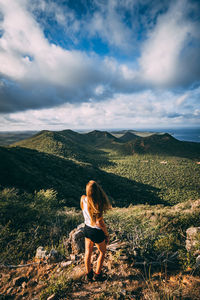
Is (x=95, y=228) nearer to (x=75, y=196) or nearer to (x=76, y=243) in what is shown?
(x=76, y=243)

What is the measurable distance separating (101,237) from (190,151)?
87728mm

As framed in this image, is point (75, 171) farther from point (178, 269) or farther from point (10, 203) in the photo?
point (178, 269)

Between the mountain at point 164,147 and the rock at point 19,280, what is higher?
the mountain at point 164,147

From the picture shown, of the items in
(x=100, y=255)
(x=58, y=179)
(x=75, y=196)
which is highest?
(x=100, y=255)

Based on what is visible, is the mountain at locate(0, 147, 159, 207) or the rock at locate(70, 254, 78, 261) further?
the mountain at locate(0, 147, 159, 207)

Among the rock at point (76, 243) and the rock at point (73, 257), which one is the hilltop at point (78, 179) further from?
the rock at point (73, 257)

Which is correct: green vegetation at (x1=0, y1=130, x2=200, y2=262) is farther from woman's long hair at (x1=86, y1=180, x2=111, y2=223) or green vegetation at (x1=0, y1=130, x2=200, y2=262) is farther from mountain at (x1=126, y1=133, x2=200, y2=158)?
woman's long hair at (x1=86, y1=180, x2=111, y2=223)

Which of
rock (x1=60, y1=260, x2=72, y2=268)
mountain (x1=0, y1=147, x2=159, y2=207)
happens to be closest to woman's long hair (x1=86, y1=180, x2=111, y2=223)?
rock (x1=60, y1=260, x2=72, y2=268)

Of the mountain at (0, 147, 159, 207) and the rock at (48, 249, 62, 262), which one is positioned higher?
the rock at (48, 249, 62, 262)

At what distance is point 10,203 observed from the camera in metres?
6.48

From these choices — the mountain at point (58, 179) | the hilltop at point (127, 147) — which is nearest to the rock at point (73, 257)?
the mountain at point (58, 179)

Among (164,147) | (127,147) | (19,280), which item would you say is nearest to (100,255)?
(19,280)

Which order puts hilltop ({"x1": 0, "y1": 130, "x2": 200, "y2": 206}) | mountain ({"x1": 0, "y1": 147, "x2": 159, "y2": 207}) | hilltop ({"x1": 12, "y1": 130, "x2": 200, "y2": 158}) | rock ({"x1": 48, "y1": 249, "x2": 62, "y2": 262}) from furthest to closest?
hilltop ({"x1": 12, "y1": 130, "x2": 200, "y2": 158})
hilltop ({"x1": 0, "y1": 130, "x2": 200, "y2": 206})
mountain ({"x1": 0, "y1": 147, "x2": 159, "y2": 207})
rock ({"x1": 48, "y1": 249, "x2": 62, "y2": 262})

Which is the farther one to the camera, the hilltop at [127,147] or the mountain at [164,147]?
the mountain at [164,147]
